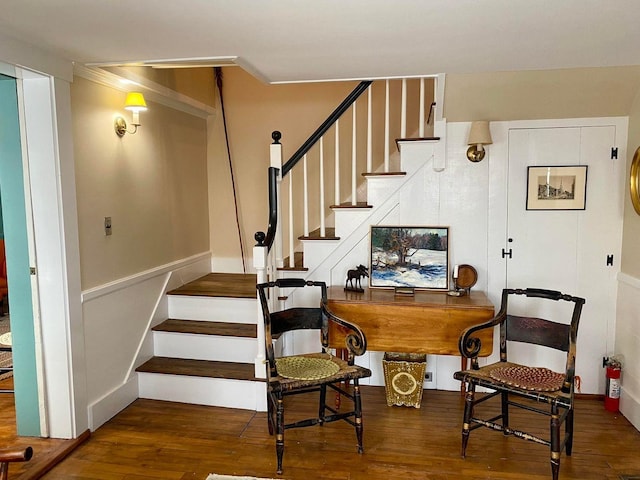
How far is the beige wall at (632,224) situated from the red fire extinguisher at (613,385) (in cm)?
62

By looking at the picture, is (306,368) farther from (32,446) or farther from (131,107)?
(131,107)

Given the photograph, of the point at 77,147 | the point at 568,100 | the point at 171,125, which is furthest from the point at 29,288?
the point at 568,100

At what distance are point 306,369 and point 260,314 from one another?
1.92ft

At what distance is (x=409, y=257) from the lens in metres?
3.42

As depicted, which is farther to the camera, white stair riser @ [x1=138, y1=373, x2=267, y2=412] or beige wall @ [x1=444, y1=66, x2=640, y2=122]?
white stair riser @ [x1=138, y1=373, x2=267, y2=412]

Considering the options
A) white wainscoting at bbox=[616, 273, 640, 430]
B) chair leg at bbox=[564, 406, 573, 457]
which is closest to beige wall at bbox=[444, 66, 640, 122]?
white wainscoting at bbox=[616, 273, 640, 430]

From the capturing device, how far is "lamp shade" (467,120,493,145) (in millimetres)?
3172

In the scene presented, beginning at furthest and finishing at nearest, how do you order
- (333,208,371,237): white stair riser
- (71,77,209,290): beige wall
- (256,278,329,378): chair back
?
(333,208,371,237): white stair riser → (71,77,209,290): beige wall → (256,278,329,378): chair back

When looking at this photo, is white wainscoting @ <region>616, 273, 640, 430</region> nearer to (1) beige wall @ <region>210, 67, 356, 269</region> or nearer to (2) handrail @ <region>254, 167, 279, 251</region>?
(2) handrail @ <region>254, 167, 279, 251</region>

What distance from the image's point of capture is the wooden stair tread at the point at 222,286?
3752mm

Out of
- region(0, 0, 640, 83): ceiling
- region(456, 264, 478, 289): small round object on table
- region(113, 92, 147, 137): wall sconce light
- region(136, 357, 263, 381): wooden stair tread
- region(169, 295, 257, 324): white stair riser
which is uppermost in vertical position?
region(0, 0, 640, 83): ceiling

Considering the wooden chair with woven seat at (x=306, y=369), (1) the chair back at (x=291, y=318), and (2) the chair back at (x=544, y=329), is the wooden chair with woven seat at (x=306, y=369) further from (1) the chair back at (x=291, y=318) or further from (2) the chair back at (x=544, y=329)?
(2) the chair back at (x=544, y=329)

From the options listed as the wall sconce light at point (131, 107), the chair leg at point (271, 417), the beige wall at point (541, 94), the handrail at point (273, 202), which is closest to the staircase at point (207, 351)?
the chair leg at point (271, 417)

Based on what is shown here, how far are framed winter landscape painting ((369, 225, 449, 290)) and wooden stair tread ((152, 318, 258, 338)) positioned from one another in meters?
0.99
